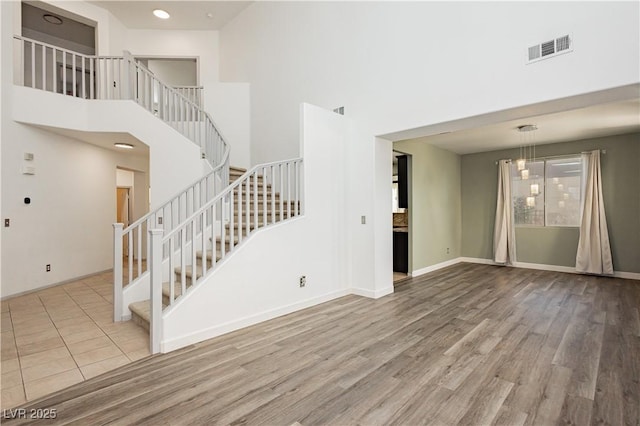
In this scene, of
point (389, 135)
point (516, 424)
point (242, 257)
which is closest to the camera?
point (516, 424)

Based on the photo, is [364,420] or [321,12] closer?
[364,420]

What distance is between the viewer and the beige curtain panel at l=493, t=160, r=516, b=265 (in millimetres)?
7086

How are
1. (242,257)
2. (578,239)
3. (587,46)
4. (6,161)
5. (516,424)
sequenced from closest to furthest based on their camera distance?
(516,424) → (587,46) → (242,257) → (6,161) → (578,239)

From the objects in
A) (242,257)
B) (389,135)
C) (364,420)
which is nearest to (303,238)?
(242,257)

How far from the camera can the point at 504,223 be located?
710cm

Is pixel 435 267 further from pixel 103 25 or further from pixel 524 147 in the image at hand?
pixel 103 25

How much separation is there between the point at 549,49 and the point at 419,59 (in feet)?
4.54

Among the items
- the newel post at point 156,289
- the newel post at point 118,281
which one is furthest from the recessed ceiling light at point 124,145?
the newel post at point 156,289

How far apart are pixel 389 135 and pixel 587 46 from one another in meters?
2.16

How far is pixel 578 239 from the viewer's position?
634cm

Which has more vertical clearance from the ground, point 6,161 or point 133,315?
point 6,161

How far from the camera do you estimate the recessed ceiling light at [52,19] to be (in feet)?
22.4

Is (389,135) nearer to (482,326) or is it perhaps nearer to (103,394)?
(482,326)

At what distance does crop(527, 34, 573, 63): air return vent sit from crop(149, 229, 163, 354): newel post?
391 cm
